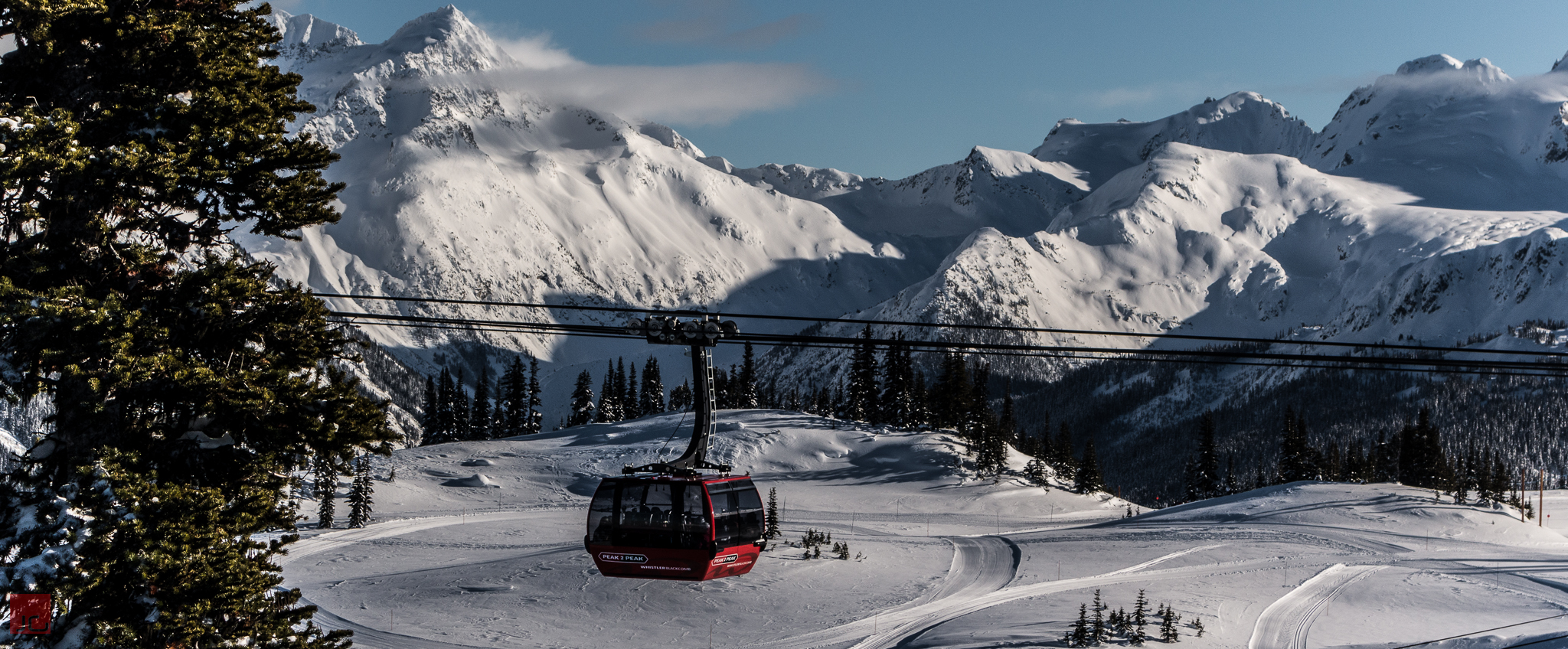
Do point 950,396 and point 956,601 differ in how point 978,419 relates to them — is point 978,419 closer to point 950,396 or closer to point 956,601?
point 950,396

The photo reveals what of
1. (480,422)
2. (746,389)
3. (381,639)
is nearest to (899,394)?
(746,389)

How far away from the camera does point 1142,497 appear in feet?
648

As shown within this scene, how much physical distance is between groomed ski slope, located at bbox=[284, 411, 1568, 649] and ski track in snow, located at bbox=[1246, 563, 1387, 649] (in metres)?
0.14

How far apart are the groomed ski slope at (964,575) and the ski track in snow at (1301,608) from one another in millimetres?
140

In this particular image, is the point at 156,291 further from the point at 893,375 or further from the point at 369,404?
the point at 893,375

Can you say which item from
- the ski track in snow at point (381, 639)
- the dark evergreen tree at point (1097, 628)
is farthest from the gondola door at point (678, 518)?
the dark evergreen tree at point (1097, 628)

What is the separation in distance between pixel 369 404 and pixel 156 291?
304 centimetres

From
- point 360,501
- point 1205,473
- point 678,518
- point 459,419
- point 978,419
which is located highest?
point 678,518

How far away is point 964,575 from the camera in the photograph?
2071 inches

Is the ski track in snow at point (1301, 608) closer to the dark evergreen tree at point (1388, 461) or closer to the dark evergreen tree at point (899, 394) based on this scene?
the dark evergreen tree at point (899, 394)

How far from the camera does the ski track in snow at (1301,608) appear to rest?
36.9 meters

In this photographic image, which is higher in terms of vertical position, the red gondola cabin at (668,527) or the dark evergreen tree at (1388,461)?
the red gondola cabin at (668,527)

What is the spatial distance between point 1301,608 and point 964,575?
15.8m

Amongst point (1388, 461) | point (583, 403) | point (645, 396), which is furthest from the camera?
point (645, 396)
